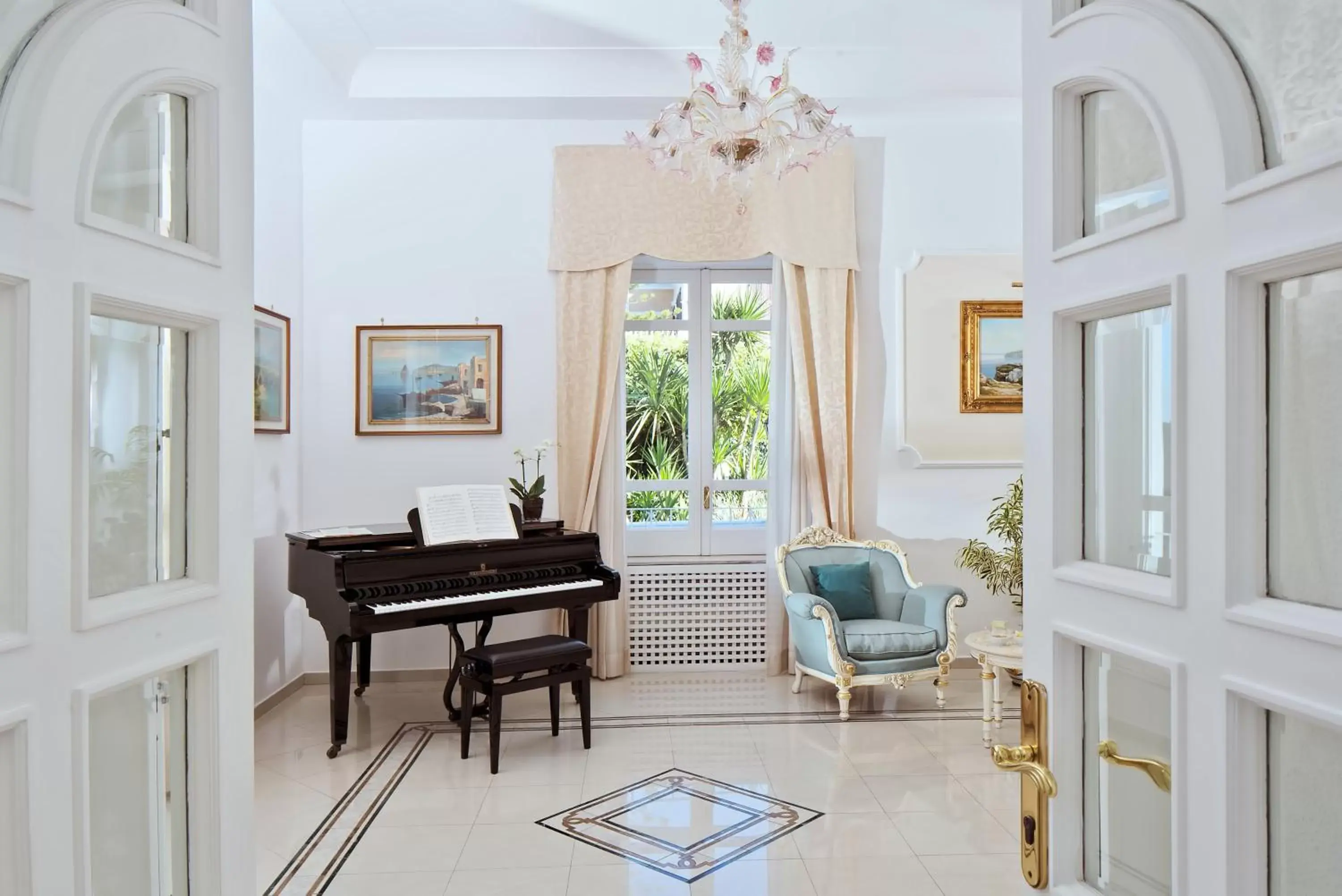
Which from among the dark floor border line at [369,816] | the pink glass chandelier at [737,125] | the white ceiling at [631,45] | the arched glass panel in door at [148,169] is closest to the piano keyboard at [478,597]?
the dark floor border line at [369,816]

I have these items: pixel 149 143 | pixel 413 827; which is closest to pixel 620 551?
pixel 413 827

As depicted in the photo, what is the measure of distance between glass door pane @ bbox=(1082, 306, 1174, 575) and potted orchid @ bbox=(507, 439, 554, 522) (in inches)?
154

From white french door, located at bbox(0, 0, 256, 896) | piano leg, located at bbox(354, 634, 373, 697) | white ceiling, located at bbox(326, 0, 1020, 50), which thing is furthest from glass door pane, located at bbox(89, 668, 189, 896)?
white ceiling, located at bbox(326, 0, 1020, 50)

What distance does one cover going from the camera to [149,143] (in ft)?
3.29

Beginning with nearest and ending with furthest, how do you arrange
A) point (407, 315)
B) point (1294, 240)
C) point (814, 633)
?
point (1294, 240)
point (814, 633)
point (407, 315)

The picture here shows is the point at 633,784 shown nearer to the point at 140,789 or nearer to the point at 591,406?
the point at 591,406

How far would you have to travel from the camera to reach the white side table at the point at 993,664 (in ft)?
13.9

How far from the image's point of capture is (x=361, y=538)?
14.1 ft

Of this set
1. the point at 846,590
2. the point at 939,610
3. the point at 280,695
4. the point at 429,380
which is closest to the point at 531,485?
the point at 429,380

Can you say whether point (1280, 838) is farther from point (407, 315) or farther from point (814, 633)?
point (407, 315)

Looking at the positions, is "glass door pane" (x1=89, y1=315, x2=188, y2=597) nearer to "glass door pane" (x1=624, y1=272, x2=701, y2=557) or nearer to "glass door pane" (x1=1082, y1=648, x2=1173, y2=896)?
"glass door pane" (x1=1082, y1=648, x2=1173, y2=896)

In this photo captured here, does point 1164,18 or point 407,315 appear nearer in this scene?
point 1164,18

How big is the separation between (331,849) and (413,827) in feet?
0.98

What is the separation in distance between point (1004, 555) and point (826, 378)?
1.48 metres
